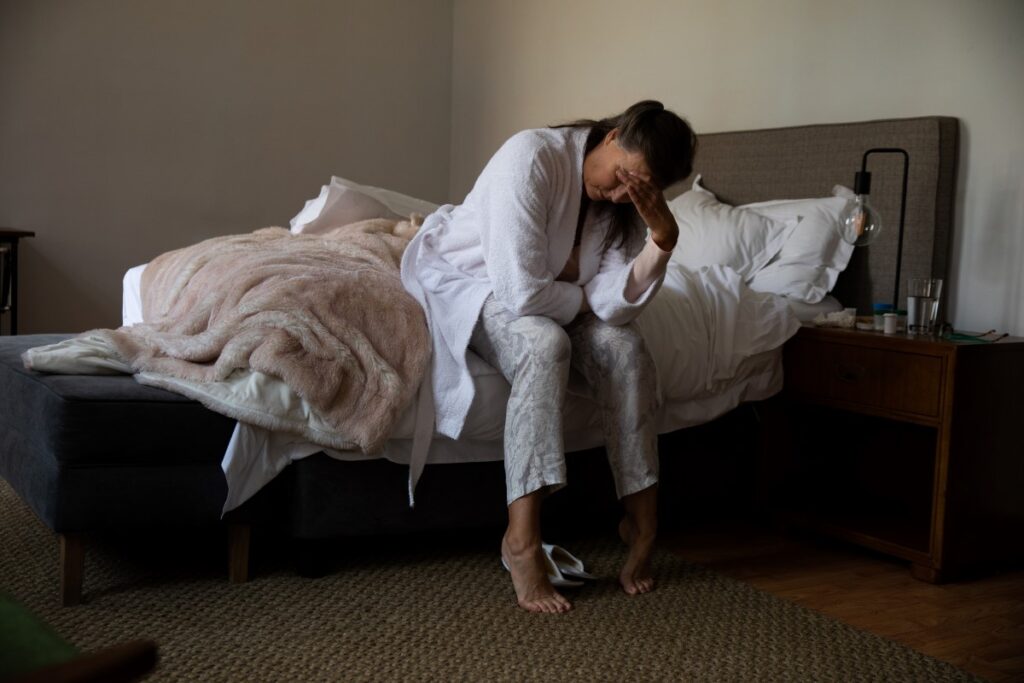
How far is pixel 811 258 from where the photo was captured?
290cm

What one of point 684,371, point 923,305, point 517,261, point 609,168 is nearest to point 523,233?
point 517,261

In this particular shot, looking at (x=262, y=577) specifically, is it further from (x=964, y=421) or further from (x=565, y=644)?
(x=964, y=421)

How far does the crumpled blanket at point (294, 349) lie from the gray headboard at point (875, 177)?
1.33 meters

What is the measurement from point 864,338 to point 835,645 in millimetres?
824

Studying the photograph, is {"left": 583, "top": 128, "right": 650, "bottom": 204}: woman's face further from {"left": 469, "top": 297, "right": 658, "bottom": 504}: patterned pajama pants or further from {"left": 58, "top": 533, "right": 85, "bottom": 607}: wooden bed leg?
{"left": 58, "top": 533, "right": 85, "bottom": 607}: wooden bed leg

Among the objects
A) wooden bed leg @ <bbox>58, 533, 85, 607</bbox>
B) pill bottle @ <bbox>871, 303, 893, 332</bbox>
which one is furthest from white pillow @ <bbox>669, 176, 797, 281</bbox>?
wooden bed leg @ <bbox>58, 533, 85, 607</bbox>

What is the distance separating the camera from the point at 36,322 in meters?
4.47

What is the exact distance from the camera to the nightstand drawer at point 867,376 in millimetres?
2348

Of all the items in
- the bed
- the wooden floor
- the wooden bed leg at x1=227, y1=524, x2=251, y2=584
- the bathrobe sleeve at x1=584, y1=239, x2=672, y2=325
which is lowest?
the wooden floor

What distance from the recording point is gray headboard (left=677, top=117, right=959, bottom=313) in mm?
2764

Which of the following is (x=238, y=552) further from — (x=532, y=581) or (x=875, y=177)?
(x=875, y=177)

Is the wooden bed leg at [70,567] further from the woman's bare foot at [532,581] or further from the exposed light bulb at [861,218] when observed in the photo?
the exposed light bulb at [861,218]

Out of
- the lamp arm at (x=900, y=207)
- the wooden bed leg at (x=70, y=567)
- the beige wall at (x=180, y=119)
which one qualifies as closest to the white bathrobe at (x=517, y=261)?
the wooden bed leg at (x=70, y=567)

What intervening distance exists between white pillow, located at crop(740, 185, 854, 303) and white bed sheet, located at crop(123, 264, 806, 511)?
2.6 inches
